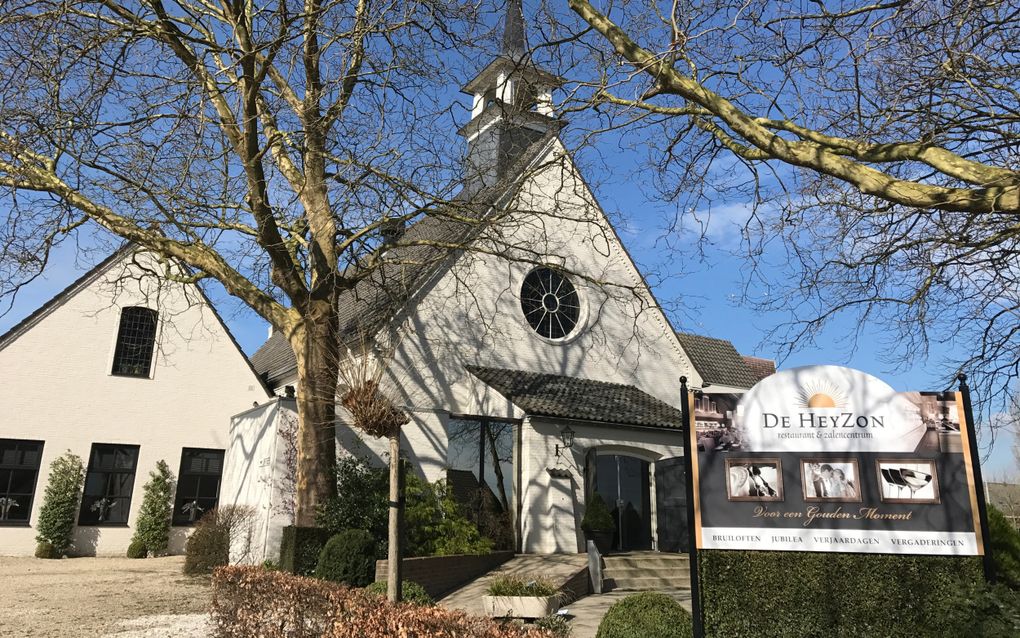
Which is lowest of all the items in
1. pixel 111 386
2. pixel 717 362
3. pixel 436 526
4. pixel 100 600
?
pixel 100 600

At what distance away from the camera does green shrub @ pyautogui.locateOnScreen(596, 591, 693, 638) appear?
712cm

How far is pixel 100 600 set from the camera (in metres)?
11.9

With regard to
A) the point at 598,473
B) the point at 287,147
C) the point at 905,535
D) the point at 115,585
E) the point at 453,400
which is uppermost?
the point at 287,147

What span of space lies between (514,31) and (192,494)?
16978 millimetres

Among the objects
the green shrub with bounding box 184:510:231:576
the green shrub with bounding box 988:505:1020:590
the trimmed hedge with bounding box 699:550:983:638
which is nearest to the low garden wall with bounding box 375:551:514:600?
the green shrub with bounding box 184:510:231:576

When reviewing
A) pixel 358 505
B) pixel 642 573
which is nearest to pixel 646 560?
pixel 642 573

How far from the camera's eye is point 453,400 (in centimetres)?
1722

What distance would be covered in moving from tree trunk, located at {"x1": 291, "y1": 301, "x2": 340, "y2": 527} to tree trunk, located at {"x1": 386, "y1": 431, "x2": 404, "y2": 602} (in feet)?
15.6

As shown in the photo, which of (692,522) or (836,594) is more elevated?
(692,522)

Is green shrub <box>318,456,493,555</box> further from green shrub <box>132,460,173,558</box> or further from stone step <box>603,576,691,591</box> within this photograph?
green shrub <box>132,460,173,558</box>

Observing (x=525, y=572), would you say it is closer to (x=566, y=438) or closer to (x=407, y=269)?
(x=566, y=438)

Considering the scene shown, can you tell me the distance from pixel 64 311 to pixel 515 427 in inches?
538

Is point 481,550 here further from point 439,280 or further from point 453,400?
point 439,280

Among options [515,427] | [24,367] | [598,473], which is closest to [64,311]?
[24,367]
